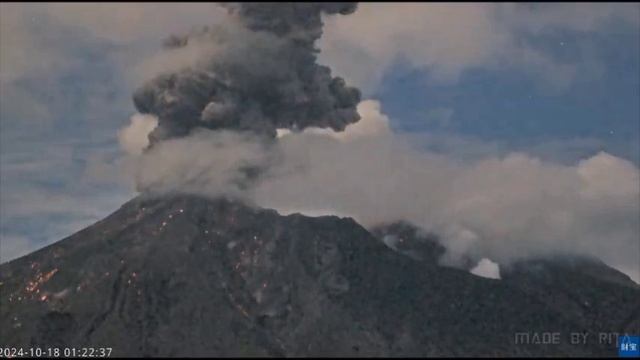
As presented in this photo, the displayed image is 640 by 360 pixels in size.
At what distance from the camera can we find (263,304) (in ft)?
575

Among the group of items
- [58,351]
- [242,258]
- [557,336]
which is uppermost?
[242,258]

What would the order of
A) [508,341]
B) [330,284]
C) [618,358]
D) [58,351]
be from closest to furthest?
1. [618,358]
2. [58,351]
3. [508,341]
4. [330,284]

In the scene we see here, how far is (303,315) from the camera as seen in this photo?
6722 inches

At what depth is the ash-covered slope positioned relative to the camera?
16275 centimetres

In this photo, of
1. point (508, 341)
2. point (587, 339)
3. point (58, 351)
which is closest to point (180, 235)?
point (58, 351)

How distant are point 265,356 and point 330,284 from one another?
34667 millimetres

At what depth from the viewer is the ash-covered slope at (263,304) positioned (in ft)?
534

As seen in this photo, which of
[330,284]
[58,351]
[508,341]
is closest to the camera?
[58,351]

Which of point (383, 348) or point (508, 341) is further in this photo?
point (508, 341)

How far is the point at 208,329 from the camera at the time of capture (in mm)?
163750

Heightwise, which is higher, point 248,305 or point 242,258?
point 242,258

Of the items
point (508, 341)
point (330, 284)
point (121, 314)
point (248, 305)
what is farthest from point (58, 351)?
point (508, 341)

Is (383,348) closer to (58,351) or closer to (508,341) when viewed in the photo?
(508,341)

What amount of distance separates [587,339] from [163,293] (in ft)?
281
